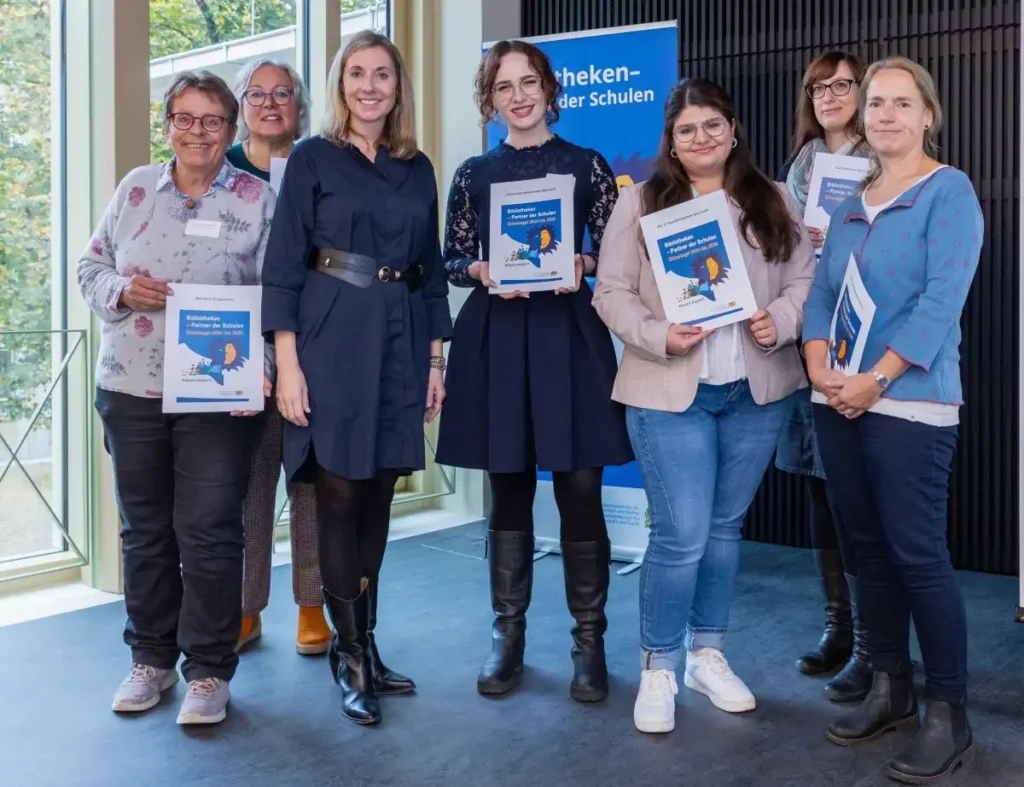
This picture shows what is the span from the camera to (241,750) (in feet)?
7.93

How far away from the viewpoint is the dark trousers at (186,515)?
2.52 metres

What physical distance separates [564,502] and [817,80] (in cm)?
130

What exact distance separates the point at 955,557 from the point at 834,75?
2388 mm

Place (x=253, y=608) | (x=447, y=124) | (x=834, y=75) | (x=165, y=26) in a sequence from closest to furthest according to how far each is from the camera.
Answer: (x=834, y=75), (x=253, y=608), (x=165, y=26), (x=447, y=124)

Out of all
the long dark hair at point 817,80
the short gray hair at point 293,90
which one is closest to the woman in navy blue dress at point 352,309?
the short gray hair at point 293,90

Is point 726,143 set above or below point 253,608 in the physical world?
above

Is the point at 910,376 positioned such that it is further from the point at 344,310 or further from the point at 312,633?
the point at 312,633

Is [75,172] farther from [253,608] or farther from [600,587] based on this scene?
[600,587]

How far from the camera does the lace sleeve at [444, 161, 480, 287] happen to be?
2773 mm

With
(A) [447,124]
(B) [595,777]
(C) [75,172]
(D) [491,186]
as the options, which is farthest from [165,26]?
(B) [595,777]

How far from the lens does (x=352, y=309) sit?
2.48 metres

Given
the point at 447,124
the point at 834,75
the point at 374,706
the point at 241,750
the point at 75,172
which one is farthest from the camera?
the point at 447,124

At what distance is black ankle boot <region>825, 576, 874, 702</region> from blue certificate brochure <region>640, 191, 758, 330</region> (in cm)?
89

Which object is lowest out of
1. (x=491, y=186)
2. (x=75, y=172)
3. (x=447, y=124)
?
(x=491, y=186)
